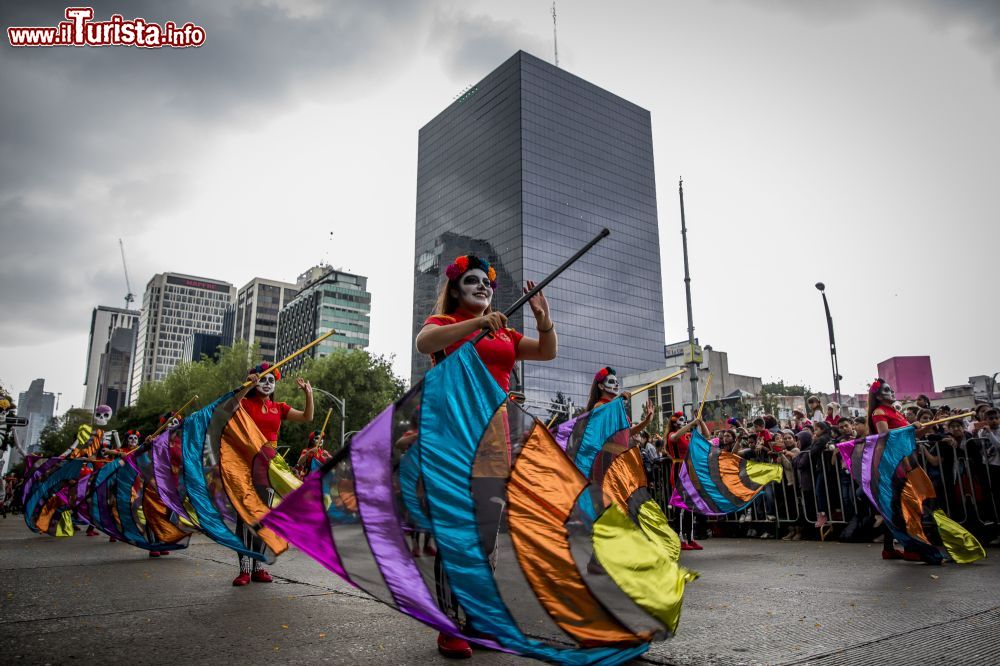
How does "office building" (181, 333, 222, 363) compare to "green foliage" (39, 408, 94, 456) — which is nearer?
"green foliage" (39, 408, 94, 456)

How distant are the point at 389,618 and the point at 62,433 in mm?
73197

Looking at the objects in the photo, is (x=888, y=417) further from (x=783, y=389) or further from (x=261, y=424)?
(x=783, y=389)

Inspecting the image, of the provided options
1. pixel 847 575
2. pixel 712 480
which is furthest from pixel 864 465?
pixel 712 480

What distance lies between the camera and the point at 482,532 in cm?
292

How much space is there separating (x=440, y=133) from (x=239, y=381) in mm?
86866

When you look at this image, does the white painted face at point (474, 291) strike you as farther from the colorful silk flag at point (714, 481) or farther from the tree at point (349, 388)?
the tree at point (349, 388)

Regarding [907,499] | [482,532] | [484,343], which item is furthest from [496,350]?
[907,499]

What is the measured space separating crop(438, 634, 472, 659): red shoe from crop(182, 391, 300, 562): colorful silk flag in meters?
2.90

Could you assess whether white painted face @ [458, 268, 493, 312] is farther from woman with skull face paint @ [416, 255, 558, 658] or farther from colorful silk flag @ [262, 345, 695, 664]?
colorful silk flag @ [262, 345, 695, 664]

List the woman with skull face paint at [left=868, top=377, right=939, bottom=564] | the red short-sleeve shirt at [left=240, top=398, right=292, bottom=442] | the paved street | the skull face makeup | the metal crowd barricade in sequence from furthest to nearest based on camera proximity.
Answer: the skull face makeup < the metal crowd barricade < the woman with skull face paint at [left=868, top=377, right=939, bottom=564] < the red short-sleeve shirt at [left=240, top=398, right=292, bottom=442] < the paved street

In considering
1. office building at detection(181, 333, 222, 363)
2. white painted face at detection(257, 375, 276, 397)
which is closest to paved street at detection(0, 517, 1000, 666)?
white painted face at detection(257, 375, 276, 397)

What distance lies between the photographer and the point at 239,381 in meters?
49.9

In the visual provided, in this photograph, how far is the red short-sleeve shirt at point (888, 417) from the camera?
7176mm

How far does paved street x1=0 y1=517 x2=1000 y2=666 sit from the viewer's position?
3.13 m
